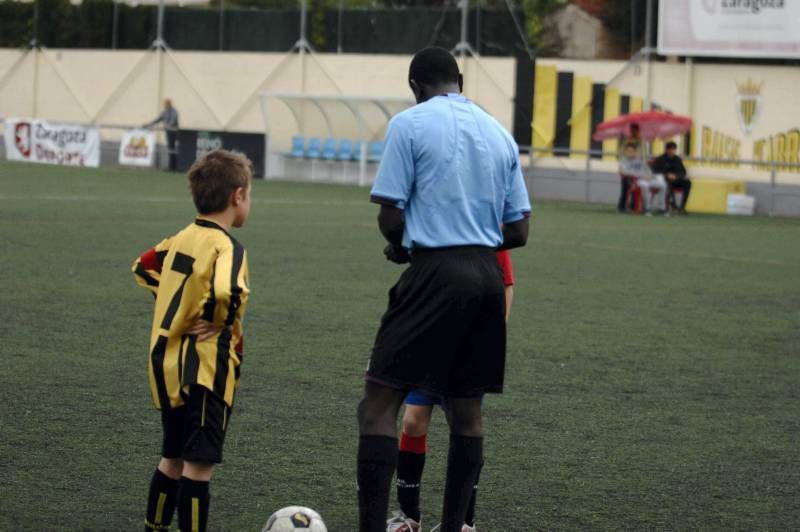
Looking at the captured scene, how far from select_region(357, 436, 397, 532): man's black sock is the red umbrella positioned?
24479mm

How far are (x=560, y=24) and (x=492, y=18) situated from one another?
161 centimetres

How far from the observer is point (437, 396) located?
5.29m

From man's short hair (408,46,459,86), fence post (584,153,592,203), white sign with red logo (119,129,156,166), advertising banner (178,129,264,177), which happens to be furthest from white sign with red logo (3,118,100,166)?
man's short hair (408,46,459,86)

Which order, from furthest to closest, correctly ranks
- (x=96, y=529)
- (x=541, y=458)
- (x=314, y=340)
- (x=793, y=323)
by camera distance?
(x=793, y=323)
(x=314, y=340)
(x=541, y=458)
(x=96, y=529)

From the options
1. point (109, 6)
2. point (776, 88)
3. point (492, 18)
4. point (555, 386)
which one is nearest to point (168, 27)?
point (109, 6)

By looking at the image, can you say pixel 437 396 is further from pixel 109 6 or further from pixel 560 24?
pixel 109 6

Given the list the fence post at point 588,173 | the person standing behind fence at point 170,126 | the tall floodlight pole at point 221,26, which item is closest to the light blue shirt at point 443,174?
the fence post at point 588,173

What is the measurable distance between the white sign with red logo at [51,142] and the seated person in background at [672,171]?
15439 mm

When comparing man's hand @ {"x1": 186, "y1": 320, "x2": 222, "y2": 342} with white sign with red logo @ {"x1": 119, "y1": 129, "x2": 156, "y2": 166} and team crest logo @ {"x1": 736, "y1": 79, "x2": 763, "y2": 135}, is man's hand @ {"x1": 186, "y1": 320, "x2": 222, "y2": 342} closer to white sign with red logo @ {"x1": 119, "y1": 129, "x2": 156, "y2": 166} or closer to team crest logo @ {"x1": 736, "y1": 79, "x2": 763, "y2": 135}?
team crest logo @ {"x1": 736, "y1": 79, "x2": 763, "y2": 135}

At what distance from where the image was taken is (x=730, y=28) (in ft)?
102

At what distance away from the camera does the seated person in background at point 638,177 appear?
28156 mm

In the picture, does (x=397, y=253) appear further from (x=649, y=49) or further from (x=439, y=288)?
(x=649, y=49)

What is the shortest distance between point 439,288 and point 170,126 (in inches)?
1326

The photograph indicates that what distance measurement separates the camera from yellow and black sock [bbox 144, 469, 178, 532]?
5.14m
